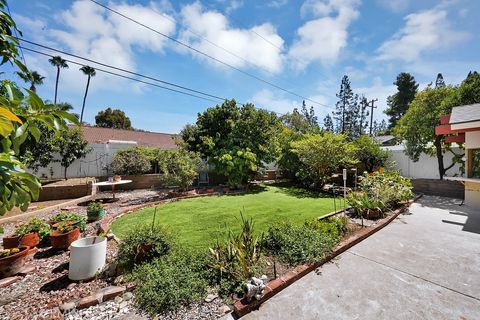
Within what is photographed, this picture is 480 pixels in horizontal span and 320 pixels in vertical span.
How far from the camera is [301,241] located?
4316 millimetres

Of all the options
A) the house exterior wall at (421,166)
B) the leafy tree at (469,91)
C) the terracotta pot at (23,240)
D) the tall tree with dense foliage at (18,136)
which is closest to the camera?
the tall tree with dense foliage at (18,136)

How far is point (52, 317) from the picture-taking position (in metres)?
2.65

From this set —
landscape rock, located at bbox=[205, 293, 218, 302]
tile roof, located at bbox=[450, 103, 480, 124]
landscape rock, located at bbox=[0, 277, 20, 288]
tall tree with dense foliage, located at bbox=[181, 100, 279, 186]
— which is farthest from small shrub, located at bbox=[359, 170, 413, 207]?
landscape rock, located at bbox=[0, 277, 20, 288]

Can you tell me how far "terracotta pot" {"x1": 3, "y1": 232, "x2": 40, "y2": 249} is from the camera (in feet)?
14.4

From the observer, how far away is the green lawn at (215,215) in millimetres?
5387

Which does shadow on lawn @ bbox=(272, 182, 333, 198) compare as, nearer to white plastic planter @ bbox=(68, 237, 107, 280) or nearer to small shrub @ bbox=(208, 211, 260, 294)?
small shrub @ bbox=(208, 211, 260, 294)

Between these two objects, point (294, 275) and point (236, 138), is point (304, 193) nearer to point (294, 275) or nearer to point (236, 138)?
point (236, 138)

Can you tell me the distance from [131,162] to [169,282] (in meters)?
10.7

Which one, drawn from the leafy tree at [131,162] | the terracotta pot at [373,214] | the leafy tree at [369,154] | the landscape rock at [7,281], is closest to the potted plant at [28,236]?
the landscape rock at [7,281]

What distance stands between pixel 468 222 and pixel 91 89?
107ft

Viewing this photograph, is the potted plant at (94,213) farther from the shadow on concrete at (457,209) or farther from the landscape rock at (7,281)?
the shadow on concrete at (457,209)

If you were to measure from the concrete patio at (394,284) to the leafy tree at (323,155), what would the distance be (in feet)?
20.8

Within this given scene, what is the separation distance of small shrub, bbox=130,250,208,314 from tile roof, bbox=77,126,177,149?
20.2 m

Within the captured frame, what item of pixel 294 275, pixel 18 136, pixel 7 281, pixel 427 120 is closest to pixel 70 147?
pixel 7 281
